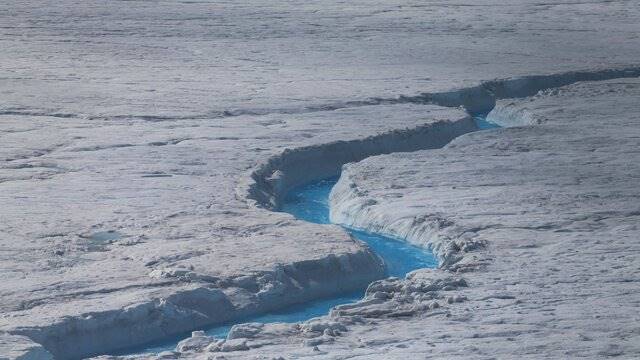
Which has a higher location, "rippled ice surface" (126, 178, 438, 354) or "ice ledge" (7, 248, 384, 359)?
"ice ledge" (7, 248, 384, 359)

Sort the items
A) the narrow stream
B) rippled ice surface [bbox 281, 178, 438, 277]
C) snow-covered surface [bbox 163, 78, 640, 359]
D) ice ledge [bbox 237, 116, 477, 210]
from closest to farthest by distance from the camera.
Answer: snow-covered surface [bbox 163, 78, 640, 359], the narrow stream, rippled ice surface [bbox 281, 178, 438, 277], ice ledge [bbox 237, 116, 477, 210]

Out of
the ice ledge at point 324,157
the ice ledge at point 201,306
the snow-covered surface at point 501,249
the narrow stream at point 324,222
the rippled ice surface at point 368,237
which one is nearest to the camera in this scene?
the snow-covered surface at point 501,249

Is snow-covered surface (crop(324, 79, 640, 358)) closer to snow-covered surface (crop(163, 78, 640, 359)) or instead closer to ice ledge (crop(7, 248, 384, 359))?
snow-covered surface (crop(163, 78, 640, 359))

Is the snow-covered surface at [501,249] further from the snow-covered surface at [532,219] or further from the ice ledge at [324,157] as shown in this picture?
the ice ledge at [324,157]

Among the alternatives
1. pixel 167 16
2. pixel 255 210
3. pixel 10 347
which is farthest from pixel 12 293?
pixel 167 16

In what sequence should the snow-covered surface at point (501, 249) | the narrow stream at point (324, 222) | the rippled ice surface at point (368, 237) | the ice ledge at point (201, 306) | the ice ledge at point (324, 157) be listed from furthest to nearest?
1. the ice ledge at point (324, 157)
2. the rippled ice surface at point (368, 237)
3. the narrow stream at point (324, 222)
4. the ice ledge at point (201, 306)
5. the snow-covered surface at point (501, 249)

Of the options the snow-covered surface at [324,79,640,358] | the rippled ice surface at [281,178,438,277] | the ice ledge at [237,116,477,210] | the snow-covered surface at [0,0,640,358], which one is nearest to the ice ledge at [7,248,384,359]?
the snow-covered surface at [0,0,640,358]

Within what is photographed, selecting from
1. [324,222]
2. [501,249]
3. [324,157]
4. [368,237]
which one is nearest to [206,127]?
[324,157]

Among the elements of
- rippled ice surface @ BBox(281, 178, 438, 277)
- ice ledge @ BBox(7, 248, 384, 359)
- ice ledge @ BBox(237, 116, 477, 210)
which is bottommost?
rippled ice surface @ BBox(281, 178, 438, 277)

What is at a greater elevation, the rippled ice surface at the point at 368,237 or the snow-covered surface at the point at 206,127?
the snow-covered surface at the point at 206,127

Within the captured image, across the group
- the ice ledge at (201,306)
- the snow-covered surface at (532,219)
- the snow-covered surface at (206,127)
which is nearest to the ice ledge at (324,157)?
the snow-covered surface at (206,127)
